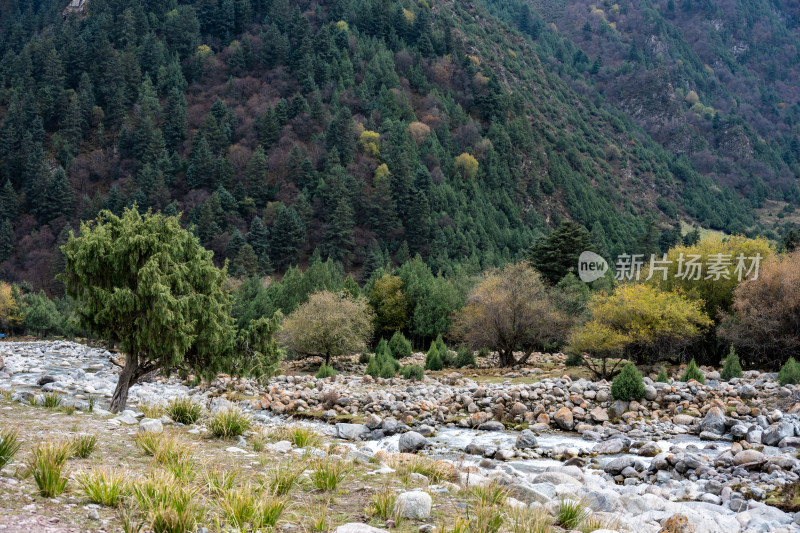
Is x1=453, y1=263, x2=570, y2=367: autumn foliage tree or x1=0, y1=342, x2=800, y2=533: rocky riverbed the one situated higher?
x1=453, y1=263, x2=570, y2=367: autumn foliage tree

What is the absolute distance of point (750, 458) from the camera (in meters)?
14.2

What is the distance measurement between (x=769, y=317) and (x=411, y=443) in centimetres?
2341

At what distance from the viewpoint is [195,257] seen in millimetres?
17125

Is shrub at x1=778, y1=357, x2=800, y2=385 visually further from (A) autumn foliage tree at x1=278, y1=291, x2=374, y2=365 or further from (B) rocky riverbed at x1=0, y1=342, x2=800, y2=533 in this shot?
(A) autumn foliage tree at x1=278, y1=291, x2=374, y2=365

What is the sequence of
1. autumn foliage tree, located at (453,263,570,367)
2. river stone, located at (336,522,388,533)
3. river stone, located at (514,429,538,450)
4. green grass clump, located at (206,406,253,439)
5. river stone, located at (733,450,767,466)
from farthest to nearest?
autumn foliage tree, located at (453,263,570,367) < river stone, located at (514,429,538,450) < river stone, located at (733,450,767,466) < green grass clump, located at (206,406,253,439) < river stone, located at (336,522,388,533)

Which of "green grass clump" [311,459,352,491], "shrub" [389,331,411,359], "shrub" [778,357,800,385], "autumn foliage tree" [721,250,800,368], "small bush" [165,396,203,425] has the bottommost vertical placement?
"shrub" [389,331,411,359]

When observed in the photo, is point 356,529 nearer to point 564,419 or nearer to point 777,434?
point 777,434

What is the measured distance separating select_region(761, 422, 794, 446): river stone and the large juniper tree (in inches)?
641

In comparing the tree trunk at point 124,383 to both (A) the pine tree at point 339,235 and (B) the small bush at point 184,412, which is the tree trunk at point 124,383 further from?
(A) the pine tree at point 339,235

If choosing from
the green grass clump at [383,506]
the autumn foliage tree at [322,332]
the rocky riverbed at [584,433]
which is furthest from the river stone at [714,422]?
the autumn foliage tree at [322,332]

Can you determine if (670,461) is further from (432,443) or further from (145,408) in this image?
(145,408)

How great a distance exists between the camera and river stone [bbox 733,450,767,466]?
14031mm

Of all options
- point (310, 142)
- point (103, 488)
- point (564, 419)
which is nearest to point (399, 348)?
point (564, 419)

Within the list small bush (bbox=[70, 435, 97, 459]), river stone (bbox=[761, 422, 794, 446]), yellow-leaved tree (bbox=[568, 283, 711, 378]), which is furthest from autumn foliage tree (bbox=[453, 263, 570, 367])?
small bush (bbox=[70, 435, 97, 459])
